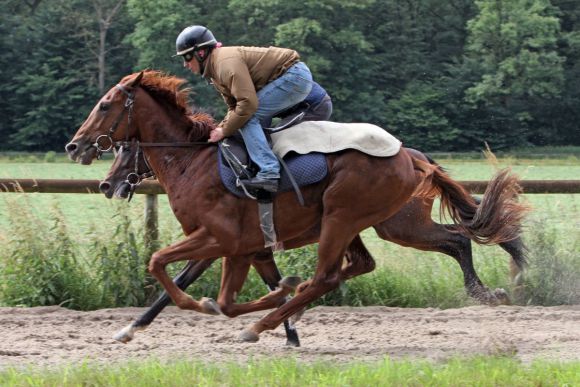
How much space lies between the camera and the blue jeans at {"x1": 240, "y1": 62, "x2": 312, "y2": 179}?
670 cm

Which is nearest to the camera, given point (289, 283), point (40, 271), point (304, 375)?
point (304, 375)

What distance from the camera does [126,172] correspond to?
7070 mm

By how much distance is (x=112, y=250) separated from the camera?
346 inches

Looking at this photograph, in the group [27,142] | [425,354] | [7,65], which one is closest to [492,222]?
[425,354]

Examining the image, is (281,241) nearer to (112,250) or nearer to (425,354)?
(425,354)

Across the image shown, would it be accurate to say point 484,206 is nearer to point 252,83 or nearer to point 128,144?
point 252,83

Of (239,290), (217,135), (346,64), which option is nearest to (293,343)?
(239,290)

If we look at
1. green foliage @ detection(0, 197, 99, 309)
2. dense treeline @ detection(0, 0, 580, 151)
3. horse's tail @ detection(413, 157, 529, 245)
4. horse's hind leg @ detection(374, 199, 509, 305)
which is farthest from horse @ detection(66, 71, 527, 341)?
dense treeline @ detection(0, 0, 580, 151)

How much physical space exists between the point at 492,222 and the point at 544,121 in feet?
150

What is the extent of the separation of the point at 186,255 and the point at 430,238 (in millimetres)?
2671

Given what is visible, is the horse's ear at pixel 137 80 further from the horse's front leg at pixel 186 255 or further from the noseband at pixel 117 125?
the horse's front leg at pixel 186 255

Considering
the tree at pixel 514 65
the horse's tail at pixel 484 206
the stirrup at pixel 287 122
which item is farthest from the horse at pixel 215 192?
the tree at pixel 514 65

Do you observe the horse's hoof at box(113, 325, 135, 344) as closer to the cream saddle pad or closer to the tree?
the cream saddle pad

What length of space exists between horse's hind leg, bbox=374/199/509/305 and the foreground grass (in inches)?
110
